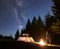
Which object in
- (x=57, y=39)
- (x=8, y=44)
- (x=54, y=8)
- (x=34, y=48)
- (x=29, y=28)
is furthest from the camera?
(x=29, y=28)

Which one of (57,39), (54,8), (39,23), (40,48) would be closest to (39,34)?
(39,23)

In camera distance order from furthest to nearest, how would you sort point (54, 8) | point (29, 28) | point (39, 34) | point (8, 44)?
1. point (29, 28)
2. point (39, 34)
3. point (54, 8)
4. point (8, 44)

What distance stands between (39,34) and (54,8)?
65.5 m

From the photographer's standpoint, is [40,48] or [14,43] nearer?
[14,43]

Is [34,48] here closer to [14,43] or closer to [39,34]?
[14,43]

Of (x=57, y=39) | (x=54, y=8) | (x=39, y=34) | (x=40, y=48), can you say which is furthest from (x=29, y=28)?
(x=40, y=48)

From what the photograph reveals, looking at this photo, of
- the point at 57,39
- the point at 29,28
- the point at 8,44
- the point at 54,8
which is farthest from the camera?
the point at 29,28

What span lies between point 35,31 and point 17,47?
11494cm

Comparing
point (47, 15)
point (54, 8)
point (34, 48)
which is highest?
point (47, 15)

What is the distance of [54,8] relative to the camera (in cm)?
6241

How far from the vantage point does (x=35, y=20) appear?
150 metres

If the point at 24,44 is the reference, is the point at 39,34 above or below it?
above

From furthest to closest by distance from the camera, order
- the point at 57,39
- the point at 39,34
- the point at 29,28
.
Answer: the point at 29,28, the point at 39,34, the point at 57,39

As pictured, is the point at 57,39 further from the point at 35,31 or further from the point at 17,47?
the point at 35,31
